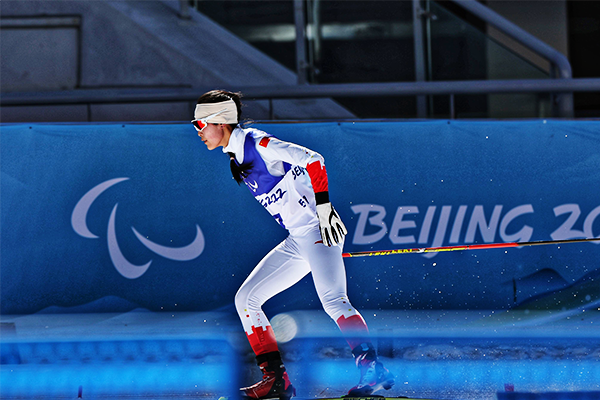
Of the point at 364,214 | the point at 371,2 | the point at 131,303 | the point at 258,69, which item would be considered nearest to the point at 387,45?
the point at 371,2

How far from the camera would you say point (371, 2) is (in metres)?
8.49

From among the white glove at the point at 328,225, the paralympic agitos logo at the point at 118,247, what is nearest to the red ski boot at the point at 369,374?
the white glove at the point at 328,225

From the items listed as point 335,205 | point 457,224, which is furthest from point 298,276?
point 457,224

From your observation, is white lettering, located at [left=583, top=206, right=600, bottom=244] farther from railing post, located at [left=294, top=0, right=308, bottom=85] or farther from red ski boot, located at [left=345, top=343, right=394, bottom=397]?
railing post, located at [left=294, top=0, right=308, bottom=85]

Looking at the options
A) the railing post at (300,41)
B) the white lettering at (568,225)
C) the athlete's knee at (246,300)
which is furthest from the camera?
the railing post at (300,41)

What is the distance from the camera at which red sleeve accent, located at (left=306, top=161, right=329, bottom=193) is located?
11.1ft

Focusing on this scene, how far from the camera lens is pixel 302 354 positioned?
472cm

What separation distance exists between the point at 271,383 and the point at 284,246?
835mm

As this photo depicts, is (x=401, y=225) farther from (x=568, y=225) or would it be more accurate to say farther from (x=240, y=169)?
(x=240, y=169)

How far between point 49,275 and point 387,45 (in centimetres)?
548

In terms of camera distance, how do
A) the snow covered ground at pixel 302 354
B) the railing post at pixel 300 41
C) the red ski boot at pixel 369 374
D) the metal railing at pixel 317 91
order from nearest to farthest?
the red ski boot at pixel 369 374
the snow covered ground at pixel 302 354
the metal railing at pixel 317 91
the railing post at pixel 300 41

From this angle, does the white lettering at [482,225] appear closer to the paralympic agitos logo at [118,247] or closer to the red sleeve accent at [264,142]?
the paralympic agitos logo at [118,247]

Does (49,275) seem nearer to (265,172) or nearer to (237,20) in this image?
(265,172)

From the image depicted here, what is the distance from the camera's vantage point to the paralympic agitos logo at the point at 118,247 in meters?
5.81
